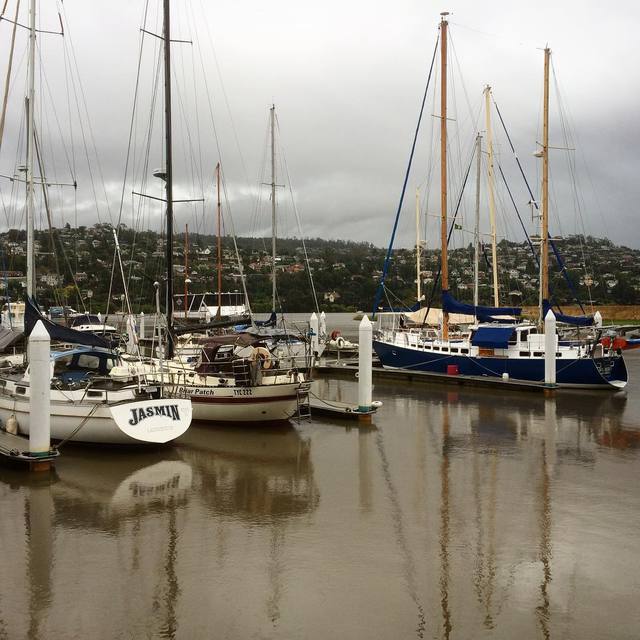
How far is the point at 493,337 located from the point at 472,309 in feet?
5.55

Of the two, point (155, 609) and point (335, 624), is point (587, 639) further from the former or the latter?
point (155, 609)

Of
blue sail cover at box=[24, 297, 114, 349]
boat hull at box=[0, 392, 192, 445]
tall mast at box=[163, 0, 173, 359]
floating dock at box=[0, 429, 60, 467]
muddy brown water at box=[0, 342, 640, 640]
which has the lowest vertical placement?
muddy brown water at box=[0, 342, 640, 640]

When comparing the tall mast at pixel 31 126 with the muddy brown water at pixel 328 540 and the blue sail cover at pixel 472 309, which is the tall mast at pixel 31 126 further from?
the blue sail cover at pixel 472 309

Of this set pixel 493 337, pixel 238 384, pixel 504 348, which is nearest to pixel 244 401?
pixel 238 384

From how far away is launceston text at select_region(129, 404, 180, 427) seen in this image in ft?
45.8

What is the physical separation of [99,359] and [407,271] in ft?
330

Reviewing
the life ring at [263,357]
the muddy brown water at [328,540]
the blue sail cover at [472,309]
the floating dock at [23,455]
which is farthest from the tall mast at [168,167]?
the blue sail cover at [472,309]

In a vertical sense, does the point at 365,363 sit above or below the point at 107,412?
above

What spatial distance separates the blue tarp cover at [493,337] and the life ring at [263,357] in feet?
36.9

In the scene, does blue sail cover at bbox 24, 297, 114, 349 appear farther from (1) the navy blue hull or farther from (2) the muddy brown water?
(1) the navy blue hull

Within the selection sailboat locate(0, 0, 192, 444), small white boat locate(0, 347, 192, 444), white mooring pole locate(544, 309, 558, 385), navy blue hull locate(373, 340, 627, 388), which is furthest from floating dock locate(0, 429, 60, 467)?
navy blue hull locate(373, 340, 627, 388)

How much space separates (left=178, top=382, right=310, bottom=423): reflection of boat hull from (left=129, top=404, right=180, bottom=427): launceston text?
292 centimetres

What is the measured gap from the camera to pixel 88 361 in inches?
683

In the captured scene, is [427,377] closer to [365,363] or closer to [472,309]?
[472,309]
